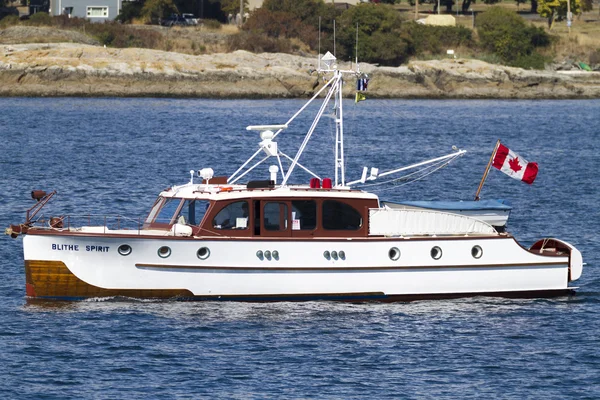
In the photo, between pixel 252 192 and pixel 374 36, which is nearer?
pixel 252 192

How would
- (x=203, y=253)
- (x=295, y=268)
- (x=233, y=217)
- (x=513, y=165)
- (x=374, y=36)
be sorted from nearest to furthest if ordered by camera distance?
(x=203, y=253) < (x=295, y=268) < (x=233, y=217) < (x=513, y=165) < (x=374, y=36)

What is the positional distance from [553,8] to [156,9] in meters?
53.1

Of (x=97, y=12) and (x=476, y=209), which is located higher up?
(x=97, y=12)

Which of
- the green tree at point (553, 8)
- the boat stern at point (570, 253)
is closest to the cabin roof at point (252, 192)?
the boat stern at point (570, 253)

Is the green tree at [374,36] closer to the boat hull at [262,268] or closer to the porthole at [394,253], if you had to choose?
the boat hull at [262,268]

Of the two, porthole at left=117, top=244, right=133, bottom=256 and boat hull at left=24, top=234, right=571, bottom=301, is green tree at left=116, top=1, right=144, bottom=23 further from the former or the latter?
porthole at left=117, top=244, right=133, bottom=256

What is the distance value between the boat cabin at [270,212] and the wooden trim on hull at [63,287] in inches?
65.6

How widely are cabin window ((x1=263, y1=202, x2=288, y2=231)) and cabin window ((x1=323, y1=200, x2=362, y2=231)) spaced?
100cm

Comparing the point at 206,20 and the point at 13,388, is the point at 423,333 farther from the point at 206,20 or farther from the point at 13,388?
the point at 206,20

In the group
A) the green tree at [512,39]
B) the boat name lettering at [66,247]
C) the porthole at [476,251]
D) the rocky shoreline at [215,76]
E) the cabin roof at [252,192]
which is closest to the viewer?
the boat name lettering at [66,247]

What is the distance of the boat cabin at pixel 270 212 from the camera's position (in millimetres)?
27188

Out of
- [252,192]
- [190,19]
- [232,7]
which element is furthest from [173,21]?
[252,192]

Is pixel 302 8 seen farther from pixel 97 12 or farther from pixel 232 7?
pixel 97 12

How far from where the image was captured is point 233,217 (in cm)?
2730
